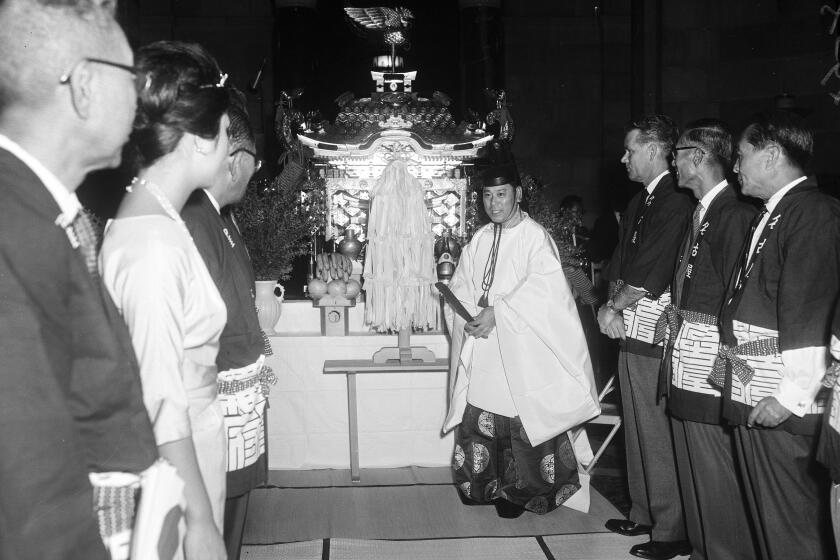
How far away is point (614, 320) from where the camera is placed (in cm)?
307

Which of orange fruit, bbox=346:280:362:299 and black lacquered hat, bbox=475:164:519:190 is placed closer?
black lacquered hat, bbox=475:164:519:190

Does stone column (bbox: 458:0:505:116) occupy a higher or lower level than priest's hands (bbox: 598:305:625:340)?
higher

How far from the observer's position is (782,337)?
81.5 inches

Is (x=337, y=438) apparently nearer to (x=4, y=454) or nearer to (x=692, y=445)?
(x=692, y=445)

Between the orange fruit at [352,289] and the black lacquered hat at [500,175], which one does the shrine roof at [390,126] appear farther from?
the black lacquered hat at [500,175]

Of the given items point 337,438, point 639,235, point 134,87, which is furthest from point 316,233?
point 134,87

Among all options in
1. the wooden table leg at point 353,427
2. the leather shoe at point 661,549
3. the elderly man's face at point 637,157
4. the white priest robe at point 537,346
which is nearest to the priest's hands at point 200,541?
the leather shoe at point 661,549

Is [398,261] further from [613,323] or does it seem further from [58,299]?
[58,299]

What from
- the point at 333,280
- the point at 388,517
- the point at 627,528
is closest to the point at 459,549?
the point at 388,517

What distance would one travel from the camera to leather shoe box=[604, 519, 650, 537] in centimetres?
308

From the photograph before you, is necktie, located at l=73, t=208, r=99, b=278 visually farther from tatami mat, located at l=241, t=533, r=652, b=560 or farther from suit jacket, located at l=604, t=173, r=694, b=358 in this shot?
suit jacket, located at l=604, t=173, r=694, b=358

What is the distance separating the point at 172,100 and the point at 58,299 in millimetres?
498

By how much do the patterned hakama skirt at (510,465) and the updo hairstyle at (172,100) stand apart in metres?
2.36

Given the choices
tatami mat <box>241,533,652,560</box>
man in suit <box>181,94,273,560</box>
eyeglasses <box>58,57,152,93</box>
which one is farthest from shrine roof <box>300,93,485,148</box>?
eyeglasses <box>58,57,152,93</box>
